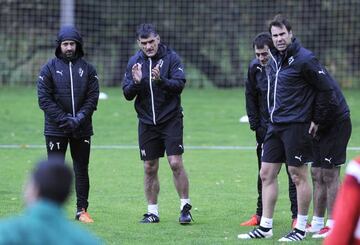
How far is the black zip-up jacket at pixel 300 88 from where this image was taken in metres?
8.33

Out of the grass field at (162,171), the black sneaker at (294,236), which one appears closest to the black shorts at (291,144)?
the black sneaker at (294,236)

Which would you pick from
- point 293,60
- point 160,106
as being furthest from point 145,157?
point 293,60

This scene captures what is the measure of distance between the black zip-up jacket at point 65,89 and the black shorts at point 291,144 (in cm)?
206

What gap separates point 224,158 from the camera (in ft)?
49.9

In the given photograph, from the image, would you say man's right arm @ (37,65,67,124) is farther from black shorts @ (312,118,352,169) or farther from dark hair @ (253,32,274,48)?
black shorts @ (312,118,352,169)

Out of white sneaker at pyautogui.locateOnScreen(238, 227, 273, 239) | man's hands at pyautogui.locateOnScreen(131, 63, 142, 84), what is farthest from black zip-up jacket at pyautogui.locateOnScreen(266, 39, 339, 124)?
man's hands at pyautogui.locateOnScreen(131, 63, 142, 84)

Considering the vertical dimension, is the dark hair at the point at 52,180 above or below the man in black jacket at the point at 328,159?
above

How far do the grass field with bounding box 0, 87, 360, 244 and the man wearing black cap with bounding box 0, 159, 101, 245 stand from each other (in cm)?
467

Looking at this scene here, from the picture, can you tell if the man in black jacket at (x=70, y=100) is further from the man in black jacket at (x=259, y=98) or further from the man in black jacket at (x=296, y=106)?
the man in black jacket at (x=296, y=106)

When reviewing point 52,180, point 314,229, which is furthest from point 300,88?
point 52,180

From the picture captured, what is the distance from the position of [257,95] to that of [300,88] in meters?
1.09

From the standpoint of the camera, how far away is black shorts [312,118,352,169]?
8.77 metres

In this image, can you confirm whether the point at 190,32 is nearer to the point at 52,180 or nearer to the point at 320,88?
the point at 320,88

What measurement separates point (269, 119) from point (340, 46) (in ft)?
61.0
